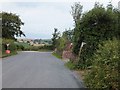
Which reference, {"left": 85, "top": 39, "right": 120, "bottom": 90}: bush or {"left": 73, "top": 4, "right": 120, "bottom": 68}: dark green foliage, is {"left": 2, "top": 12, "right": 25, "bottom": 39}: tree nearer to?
{"left": 73, "top": 4, "right": 120, "bottom": 68}: dark green foliage

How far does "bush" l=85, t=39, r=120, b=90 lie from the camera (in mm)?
12039

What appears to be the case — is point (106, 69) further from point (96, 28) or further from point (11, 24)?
point (11, 24)

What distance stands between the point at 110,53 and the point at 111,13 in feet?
35.9

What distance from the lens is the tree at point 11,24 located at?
7812cm

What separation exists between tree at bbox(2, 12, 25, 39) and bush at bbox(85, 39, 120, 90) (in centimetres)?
6367

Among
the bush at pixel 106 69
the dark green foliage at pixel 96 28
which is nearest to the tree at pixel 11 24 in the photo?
the dark green foliage at pixel 96 28

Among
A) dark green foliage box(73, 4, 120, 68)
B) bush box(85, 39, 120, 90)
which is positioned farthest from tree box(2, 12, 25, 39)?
bush box(85, 39, 120, 90)

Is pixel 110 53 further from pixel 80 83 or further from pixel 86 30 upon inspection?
pixel 86 30

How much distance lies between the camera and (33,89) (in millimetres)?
13695

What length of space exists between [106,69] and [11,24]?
69119 millimetres

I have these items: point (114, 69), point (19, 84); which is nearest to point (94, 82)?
point (114, 69)

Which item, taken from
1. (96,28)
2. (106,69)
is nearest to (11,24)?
(96,28)

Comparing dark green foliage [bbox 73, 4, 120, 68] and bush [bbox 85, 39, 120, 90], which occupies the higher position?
dark green foliage [bbox 73, 4, 120, 68]

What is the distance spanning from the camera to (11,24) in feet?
264
